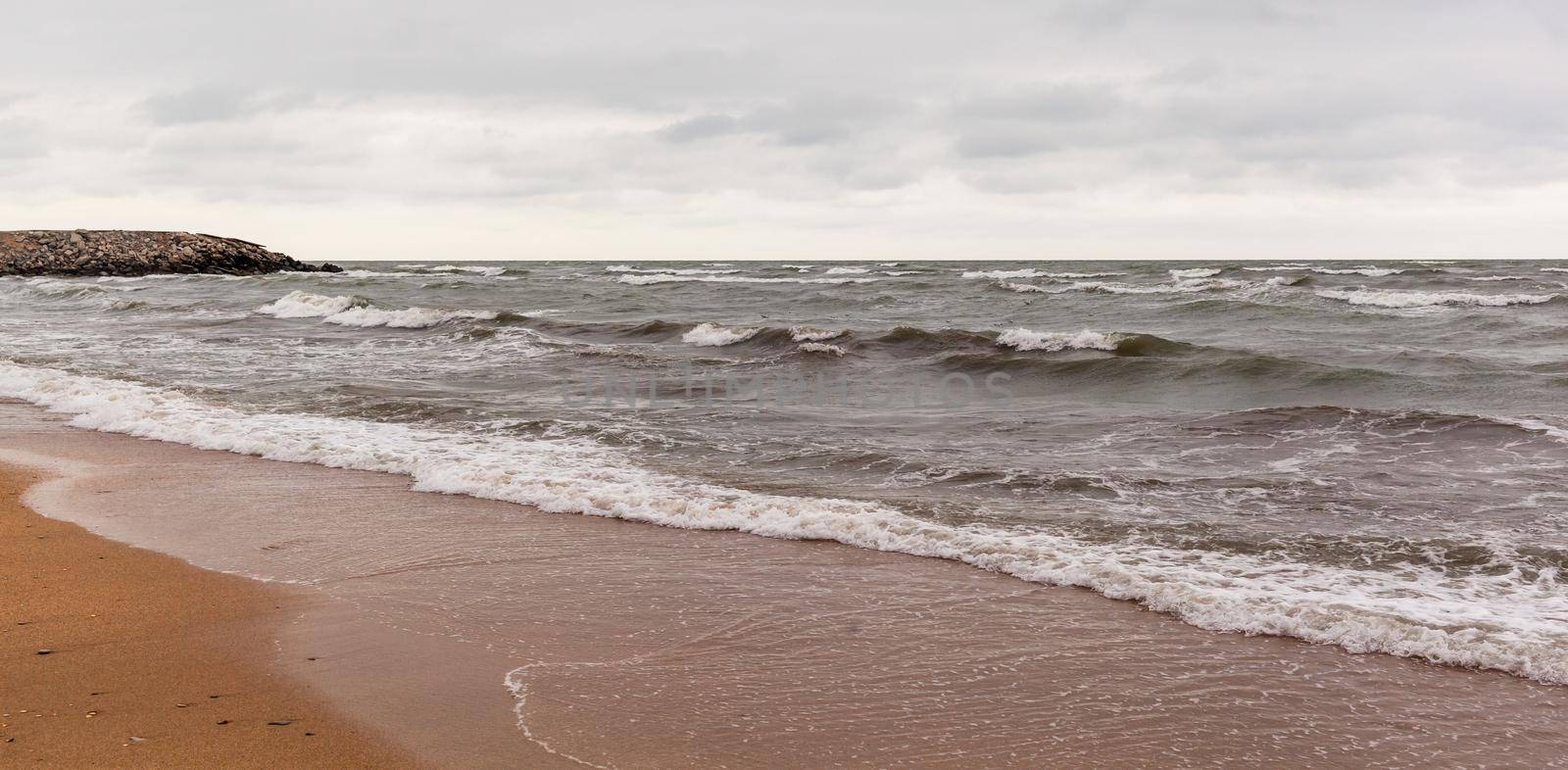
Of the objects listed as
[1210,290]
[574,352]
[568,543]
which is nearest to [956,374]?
[574,352]

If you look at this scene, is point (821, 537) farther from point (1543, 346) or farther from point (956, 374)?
point (1543, 346)

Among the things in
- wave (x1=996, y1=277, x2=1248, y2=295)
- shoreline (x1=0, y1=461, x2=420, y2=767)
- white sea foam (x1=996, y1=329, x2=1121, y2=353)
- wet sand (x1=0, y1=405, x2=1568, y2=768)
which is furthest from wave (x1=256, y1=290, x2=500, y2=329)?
wave (x1=996, y1=277, x2=1248, y2=295)

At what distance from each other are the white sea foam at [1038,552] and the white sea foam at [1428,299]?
23905 millimetres

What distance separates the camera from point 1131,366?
14727 millimetres

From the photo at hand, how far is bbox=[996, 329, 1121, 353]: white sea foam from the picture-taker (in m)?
16.7

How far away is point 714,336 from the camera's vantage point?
19797 mm

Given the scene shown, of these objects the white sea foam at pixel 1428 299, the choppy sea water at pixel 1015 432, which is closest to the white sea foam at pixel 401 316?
the choppy sea water at pixel 1015 432

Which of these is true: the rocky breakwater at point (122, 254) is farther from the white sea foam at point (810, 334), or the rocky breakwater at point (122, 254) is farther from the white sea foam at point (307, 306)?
the white sea foam at point (810, 334)

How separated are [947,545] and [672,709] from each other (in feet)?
8.12

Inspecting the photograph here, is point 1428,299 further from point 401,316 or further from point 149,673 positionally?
point 149,673

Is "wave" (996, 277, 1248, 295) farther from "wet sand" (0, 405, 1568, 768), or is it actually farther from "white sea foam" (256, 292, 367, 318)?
"wet sand" (0, 405, 1568, 768)

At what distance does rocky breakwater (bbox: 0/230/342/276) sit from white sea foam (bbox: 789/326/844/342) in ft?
128

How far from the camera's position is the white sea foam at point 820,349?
1720 centimetres

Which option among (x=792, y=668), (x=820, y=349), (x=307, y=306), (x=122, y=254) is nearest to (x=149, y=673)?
(x=792, y=668)
